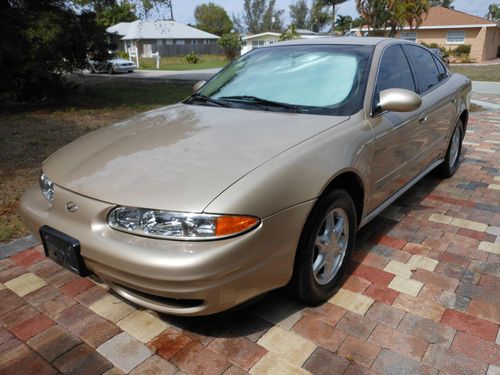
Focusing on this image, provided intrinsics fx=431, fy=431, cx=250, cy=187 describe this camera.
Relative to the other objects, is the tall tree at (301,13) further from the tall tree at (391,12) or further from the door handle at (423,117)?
the door handle at (423,117)

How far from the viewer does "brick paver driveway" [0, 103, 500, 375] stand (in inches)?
84.6

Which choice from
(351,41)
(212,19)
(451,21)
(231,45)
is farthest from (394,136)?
(212,19)

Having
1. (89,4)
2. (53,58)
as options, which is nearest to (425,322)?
(53,58)

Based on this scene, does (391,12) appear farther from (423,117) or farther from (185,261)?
(185,261)

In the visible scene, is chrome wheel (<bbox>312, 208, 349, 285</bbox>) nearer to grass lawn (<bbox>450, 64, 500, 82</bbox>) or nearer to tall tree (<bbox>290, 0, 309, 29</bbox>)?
grass lawn (<bbox>450, 64, 500, 82</bbox>)

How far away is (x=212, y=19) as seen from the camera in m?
82.2

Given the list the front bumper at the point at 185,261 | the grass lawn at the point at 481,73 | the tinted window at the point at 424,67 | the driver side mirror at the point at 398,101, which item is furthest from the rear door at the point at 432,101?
the grass lawn at the point at 481,73

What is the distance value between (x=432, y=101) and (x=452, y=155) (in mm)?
1382

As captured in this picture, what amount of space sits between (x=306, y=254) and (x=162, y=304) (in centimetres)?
79

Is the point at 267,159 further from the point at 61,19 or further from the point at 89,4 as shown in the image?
the point at 89,4

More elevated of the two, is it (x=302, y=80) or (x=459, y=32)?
(x=459, y=32)

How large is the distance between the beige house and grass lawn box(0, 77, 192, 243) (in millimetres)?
26117

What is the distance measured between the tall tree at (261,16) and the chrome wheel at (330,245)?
87.8m

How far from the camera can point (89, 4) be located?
1041 centimetres
